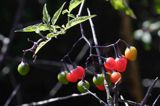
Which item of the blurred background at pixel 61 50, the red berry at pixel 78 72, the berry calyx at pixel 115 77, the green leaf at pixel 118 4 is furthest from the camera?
the blurred background at pixel 61 50

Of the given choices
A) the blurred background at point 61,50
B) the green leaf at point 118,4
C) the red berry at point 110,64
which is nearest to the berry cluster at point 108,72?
the red berry at point 110,64

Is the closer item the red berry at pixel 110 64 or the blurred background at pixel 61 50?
the red berry at pixel 110 64

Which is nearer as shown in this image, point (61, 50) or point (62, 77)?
point (62, 77)

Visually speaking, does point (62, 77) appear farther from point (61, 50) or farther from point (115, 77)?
point (61, 50)

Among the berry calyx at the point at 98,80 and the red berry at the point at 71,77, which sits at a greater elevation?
the red berry at the point at 71,77

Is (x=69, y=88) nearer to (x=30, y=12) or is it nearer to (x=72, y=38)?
(x=72, y=38)

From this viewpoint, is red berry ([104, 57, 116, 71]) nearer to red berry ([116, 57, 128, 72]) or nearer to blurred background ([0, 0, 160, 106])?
red berry ([116, 57, 128, 72])

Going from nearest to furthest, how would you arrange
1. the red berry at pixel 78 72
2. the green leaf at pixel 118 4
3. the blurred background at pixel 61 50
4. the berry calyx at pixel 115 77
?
the berry calyx at pixel 115 77 → the red berry at pixel 78 72 → the green leaf at pixel 118 4 → the blurred background at pixel 61 50

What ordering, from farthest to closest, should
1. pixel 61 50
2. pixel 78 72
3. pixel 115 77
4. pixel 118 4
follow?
1. pixel 61 50
2. pixel 118 4
3. pixel 78 72
4. pixel 115 77

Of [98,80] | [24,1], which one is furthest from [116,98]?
[24,1]

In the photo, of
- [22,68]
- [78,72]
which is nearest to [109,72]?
[78,72]

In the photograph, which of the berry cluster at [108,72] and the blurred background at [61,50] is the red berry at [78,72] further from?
the blurred background at [61,50]
